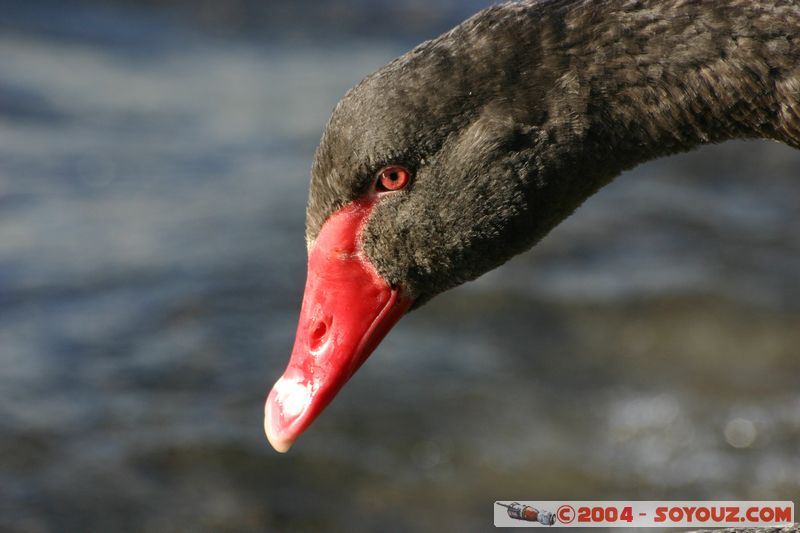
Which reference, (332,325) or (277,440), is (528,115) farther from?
(277,440)

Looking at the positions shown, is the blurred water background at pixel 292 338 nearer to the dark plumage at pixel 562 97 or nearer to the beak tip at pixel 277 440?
the beak tip at pixel 277 440

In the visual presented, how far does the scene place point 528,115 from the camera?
12.6 ft

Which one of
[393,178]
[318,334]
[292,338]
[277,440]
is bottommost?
[277,440]

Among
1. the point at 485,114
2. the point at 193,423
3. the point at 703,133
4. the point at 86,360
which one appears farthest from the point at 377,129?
the point at 86,360

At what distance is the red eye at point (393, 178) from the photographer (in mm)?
3963

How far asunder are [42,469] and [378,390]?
2.00 metres

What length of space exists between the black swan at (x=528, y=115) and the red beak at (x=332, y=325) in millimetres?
15

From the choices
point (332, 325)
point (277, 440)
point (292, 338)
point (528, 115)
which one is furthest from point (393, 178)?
point (292, 338)

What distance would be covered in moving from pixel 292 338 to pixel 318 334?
3191 mm

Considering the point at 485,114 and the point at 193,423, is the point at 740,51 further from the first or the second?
the point at 193,423

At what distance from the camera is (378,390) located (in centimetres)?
704

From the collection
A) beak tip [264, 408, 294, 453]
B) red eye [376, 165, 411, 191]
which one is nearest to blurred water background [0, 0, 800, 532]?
beak tip [264, 408, 294, 453]

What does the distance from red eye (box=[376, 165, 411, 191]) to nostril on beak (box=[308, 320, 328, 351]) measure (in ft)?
1.89

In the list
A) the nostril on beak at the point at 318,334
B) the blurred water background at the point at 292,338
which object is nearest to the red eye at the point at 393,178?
the nostril on beak at the point at 318,334
